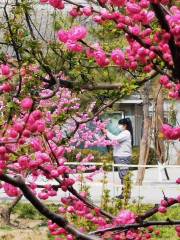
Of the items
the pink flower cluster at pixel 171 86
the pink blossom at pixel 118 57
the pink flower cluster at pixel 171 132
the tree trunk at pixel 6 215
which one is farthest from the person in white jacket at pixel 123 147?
the pink flower cluster at pixel 171 132

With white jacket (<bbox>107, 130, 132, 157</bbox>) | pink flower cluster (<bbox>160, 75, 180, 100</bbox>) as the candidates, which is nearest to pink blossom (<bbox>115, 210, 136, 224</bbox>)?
pink flower cluster (<bbox>160, 75, 180, 100</bbox>)

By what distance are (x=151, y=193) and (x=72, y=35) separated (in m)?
11.0

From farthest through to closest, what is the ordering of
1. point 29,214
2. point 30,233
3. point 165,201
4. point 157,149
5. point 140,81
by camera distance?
1. point 157,149
2. point 29,214
3. point 30,233
4. point 140,81
5. point 165,201

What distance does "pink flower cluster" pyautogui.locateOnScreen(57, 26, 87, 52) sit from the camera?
3422 mm

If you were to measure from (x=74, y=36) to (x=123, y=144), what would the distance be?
9129mm

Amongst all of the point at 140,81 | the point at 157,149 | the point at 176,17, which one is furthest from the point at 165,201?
the point at 157,149

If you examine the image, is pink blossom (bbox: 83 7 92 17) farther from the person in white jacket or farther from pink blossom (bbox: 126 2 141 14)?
the person in white jacket

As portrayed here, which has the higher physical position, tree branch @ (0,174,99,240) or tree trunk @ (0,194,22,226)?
tree branch @ (0,174,99,240)

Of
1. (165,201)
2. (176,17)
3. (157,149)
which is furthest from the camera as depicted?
(157,149)

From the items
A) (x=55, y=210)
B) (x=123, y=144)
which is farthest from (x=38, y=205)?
(x=123, y=144)

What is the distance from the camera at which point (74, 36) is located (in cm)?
344

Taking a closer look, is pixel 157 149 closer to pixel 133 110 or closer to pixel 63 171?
pixel 133 110

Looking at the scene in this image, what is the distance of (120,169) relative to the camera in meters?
12.8

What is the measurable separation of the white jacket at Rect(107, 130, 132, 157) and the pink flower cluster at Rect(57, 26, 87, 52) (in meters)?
8.74
